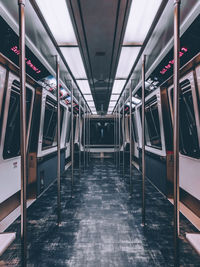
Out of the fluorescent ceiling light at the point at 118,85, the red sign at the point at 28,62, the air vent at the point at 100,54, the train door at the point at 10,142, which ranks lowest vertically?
the train door at the point at 10,142

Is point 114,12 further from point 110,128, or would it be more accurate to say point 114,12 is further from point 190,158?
point 110,128

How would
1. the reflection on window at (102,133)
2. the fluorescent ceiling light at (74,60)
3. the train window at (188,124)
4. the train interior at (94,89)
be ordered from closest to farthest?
the train interior at (94,89) → the fluorescent ceiling light at (74,60) → the train window at (188,124) → the reflection on window at (102,133)

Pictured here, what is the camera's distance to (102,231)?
2.82 metres

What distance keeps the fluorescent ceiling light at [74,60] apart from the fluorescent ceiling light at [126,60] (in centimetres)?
78

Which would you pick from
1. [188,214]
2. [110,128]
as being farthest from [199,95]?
[110,128]

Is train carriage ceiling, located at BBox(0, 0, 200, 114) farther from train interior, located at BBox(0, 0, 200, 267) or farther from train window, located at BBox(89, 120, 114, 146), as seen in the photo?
train window, located at BBox(89, 120, 114, 146)

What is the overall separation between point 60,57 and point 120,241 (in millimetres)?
3165

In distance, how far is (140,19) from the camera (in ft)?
7.00

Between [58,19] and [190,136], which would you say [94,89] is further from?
[58,19]

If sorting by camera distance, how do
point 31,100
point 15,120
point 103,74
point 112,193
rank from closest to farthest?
point 15,120
point 103,74
point 31,100
point 112,193

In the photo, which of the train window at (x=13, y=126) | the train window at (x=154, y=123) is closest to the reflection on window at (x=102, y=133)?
the train window at (x=154, y=123)

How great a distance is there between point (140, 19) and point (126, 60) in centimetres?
121

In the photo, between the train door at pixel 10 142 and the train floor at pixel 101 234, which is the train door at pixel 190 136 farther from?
the train door at pixel 10 142

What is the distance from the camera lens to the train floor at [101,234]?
218 cm
